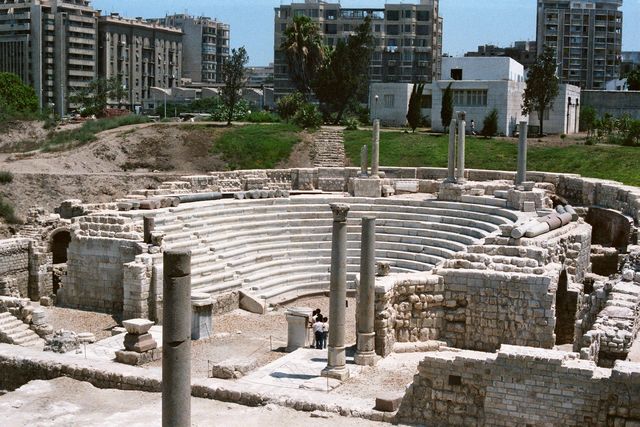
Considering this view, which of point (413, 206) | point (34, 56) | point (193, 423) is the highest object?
point (34, 56)

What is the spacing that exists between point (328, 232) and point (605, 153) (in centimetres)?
2037

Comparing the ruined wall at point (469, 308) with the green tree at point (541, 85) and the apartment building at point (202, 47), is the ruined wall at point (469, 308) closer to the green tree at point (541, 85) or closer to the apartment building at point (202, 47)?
the green tree at point (541, 85)

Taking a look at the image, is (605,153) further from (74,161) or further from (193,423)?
(193,423)

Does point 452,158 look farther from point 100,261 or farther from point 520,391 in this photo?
point 520,391

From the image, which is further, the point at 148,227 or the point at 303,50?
the point at 303,50

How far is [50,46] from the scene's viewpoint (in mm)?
105312

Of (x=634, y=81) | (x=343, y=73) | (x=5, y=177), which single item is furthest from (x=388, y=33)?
(x=5, y=177)

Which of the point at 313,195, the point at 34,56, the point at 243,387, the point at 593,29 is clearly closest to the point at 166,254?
the point at 243,387

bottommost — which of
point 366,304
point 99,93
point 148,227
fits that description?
point 366,304

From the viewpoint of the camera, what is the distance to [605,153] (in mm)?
48219

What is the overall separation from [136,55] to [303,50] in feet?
164

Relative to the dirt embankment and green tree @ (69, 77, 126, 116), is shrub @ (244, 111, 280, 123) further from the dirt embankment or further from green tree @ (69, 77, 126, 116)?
green tree @ (69, 77, 126, 116)

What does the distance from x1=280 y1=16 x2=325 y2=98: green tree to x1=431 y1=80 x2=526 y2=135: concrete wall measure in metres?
11.5

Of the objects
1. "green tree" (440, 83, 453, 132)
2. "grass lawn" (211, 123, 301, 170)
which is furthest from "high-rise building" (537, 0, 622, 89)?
"grass lawn" (211, 123, 301, 170)
